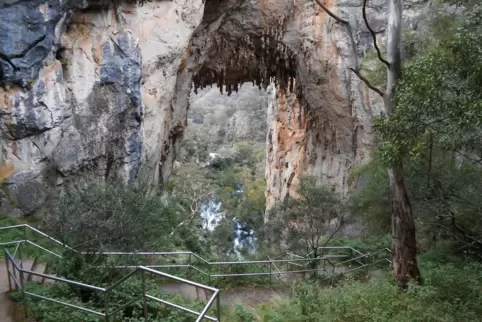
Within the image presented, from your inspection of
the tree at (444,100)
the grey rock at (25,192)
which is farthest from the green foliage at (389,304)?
the grey rock at (25,192)

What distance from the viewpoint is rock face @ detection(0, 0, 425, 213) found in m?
11.4

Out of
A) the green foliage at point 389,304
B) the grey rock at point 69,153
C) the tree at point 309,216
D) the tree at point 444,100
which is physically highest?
the tree at point 444,100

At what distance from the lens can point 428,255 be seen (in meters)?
10.9

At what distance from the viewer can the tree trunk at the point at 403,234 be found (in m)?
7.95

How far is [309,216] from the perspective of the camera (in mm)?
13203

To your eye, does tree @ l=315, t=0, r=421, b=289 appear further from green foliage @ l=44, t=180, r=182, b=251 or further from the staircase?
the staircase

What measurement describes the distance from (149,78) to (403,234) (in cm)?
914

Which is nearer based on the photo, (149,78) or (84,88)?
(84,88)

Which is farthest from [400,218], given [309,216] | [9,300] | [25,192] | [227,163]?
[227,163]

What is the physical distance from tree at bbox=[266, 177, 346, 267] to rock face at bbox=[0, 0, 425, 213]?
14.9ft

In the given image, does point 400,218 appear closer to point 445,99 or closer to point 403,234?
point 403,234

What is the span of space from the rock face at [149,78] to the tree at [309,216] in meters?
4.54

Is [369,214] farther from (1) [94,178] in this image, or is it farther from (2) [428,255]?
(1) [94,178]

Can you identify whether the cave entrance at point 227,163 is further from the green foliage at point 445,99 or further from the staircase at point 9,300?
the green foliage at point 445,99
